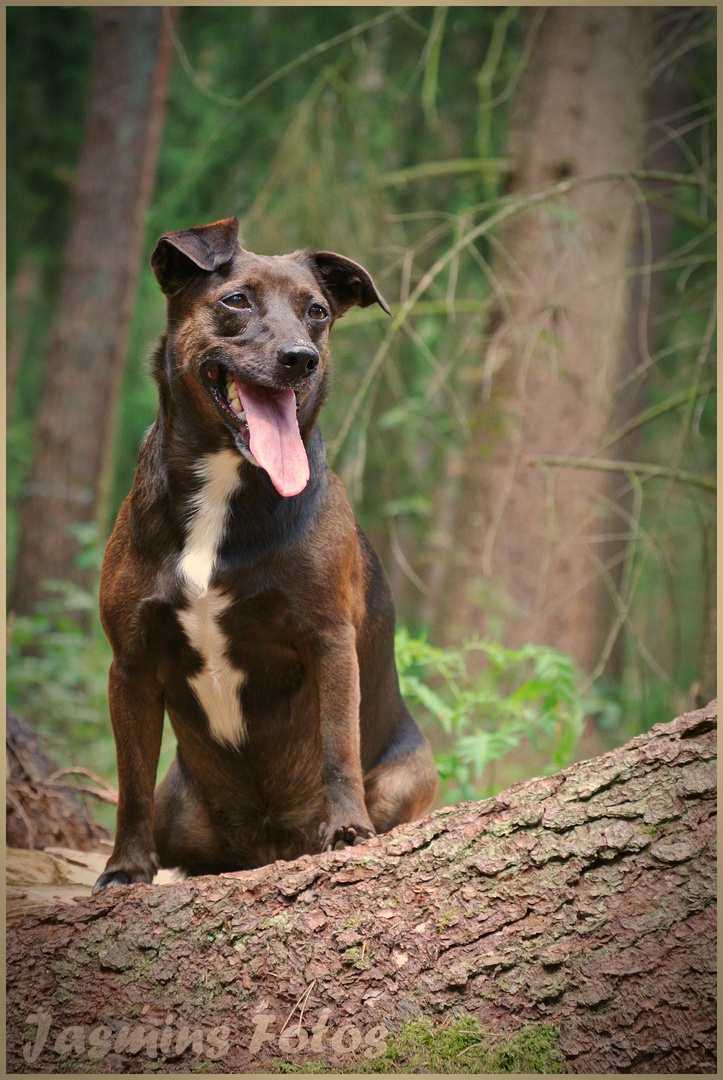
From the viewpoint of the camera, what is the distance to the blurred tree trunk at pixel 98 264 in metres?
9.46

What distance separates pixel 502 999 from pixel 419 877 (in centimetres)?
35

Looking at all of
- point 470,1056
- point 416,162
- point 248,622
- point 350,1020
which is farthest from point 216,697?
point 416,162

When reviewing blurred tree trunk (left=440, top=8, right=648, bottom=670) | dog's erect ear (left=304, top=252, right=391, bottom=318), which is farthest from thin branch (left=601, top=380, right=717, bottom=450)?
dog's erect ear (left=304, top=252, right=391, bottom=318)

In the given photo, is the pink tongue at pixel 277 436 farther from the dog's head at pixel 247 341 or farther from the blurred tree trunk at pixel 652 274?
the blurred tree trunk at pixel 652 274

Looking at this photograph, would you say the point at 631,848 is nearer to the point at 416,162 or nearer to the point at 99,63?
the point at 416,162

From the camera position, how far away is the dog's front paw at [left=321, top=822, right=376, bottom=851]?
9.63ft

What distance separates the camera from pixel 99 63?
9578mm

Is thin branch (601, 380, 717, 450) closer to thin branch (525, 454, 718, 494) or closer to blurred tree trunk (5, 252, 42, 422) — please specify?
thin branch (525, 454, 718, 494)

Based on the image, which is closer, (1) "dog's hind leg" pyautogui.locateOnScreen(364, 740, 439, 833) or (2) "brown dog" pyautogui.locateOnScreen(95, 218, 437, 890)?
(2) "brown dog" pyautogui.locateOnScreen(95, 218, 437, 890)

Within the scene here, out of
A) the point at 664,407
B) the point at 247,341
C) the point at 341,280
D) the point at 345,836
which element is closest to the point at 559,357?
the point at 664,407

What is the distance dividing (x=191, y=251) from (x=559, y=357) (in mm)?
3702

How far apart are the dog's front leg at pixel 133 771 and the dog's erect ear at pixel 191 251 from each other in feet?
4.07

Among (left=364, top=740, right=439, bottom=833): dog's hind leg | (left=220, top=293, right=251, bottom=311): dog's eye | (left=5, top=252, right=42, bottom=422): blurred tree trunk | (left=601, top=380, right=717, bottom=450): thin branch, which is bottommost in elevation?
(left=364, top=740, right=439, bottom=833): dog's hind leg

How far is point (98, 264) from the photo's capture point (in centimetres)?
955
